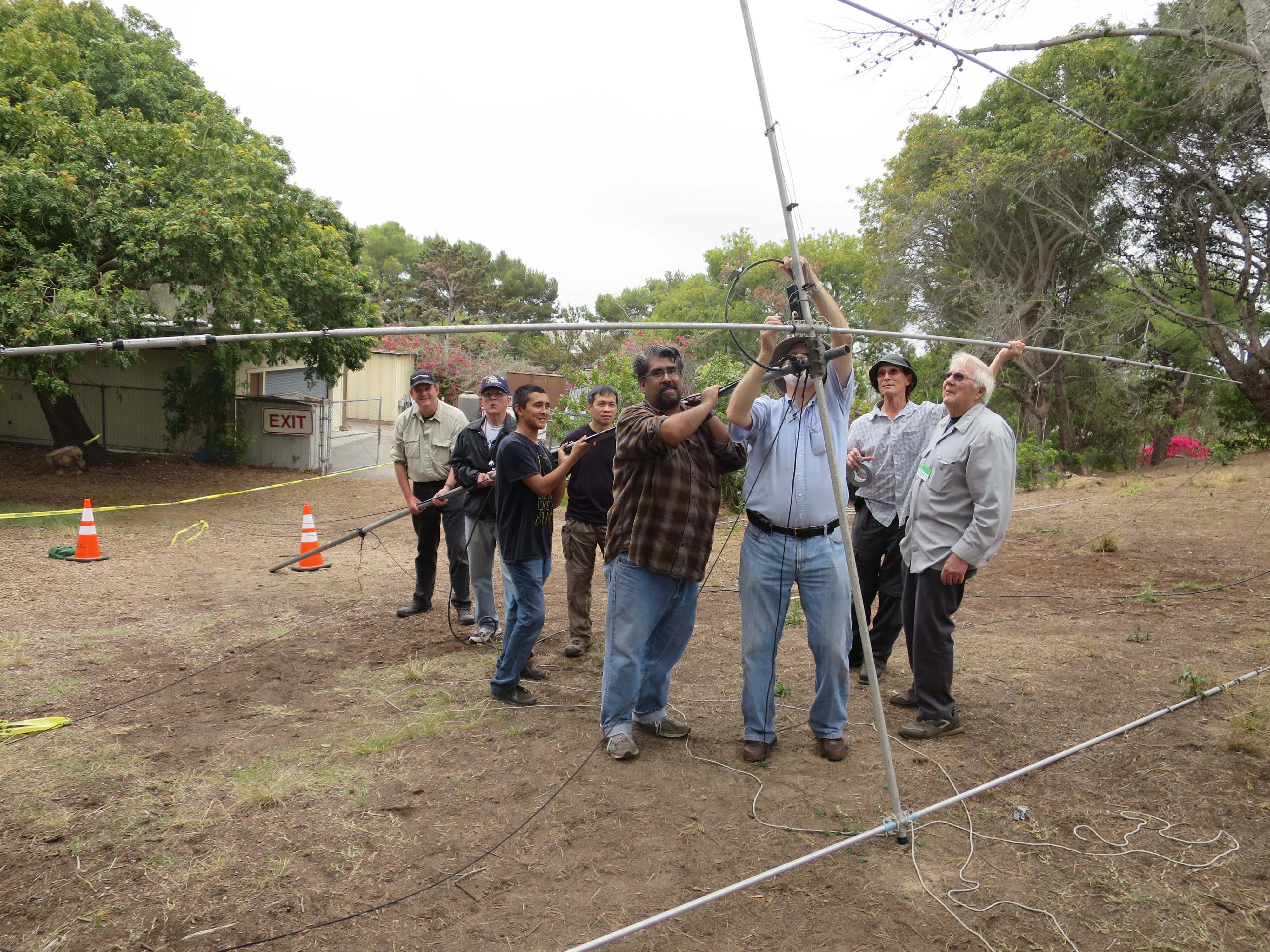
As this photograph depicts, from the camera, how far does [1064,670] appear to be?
520 cm

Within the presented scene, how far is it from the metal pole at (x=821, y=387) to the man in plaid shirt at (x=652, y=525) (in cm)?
73

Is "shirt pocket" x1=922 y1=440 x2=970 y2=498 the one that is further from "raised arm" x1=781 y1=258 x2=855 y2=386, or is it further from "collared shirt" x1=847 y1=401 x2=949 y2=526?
"raised arm" x1=781 y1=258 x2=855 y2=386

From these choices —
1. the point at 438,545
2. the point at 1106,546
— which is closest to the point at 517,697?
the point at 438,545

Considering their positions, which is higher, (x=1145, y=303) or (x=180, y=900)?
(x=1145, y=303)

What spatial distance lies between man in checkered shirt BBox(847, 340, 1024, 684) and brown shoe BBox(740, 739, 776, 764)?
46.6 inches

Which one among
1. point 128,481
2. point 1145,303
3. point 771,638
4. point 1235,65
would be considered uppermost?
point 1235,65

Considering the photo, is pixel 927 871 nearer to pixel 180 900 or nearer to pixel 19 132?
pixel 180 900

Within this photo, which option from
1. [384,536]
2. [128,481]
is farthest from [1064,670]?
[128,481]

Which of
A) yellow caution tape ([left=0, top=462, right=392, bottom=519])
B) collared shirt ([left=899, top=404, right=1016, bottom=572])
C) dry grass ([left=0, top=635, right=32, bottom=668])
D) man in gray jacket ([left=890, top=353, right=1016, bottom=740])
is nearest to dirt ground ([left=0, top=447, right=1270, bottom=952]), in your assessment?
dry grass ([left=0, top=635, right=32, bottom=668])

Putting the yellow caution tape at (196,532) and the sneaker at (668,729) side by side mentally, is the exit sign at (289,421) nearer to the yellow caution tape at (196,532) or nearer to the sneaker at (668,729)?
the yellow caution tape at (196,532)

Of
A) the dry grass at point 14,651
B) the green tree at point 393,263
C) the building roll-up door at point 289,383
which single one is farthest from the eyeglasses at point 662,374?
the green tree at point 393,263

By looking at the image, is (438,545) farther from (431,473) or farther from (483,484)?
(483,484)

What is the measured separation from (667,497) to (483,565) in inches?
96.0

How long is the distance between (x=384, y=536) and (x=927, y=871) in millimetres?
9497
